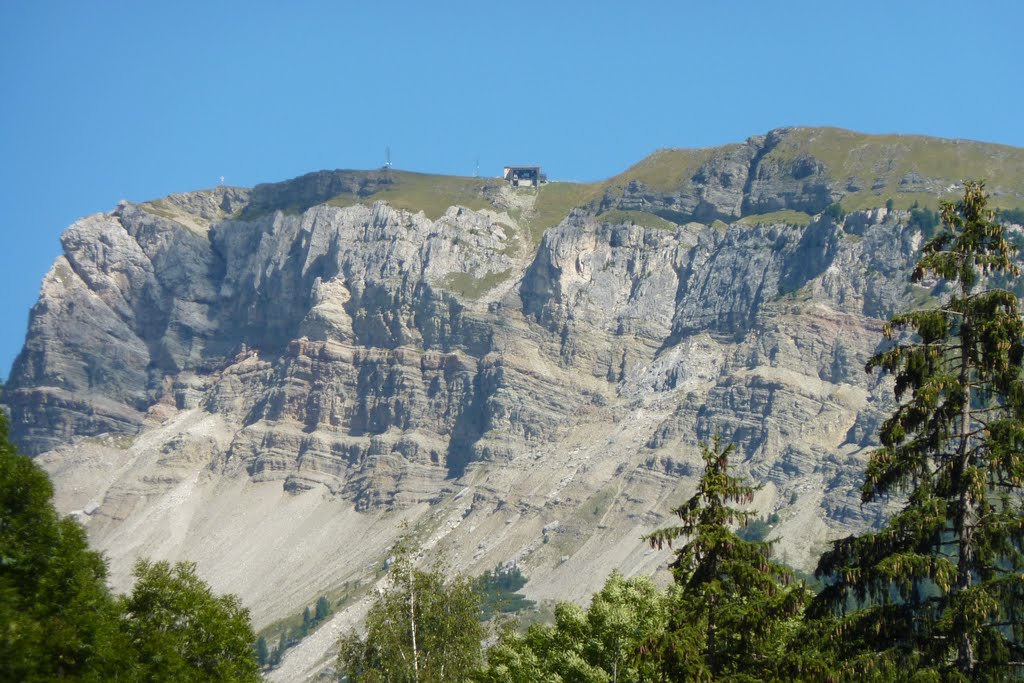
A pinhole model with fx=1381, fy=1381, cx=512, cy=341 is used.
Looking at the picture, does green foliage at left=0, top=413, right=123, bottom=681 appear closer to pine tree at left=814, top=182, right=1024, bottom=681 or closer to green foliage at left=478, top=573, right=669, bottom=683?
green foliage at left=478, top=573, right=669, bottom=683

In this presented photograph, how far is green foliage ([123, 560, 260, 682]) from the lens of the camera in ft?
171

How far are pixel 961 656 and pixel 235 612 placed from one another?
113 feet

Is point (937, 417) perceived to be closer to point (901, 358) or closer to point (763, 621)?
point (901, 358)

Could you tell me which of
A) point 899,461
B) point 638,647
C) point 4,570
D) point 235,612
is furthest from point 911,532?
point 235,612

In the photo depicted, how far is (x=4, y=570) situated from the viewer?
44.4 m

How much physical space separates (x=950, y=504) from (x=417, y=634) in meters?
43.6

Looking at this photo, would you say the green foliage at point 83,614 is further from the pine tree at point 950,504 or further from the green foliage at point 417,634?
the pine tree at point 950,504

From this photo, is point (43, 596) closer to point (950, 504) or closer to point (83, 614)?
point (83, 614)

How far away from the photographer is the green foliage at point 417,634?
69812 mm

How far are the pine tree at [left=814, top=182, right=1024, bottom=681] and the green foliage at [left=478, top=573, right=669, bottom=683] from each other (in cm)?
1259

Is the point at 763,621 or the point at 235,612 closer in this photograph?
the point at 763,621

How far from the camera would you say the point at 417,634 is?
235 feet

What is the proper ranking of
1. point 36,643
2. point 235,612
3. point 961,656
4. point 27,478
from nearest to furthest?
point 961,656
point 36,643
point 27,478
point 235,612

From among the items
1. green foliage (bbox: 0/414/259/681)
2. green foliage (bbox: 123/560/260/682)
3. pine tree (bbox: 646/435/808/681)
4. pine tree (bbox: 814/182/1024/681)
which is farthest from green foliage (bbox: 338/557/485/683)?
pine tree (bbox: 814/182/1024/681)
